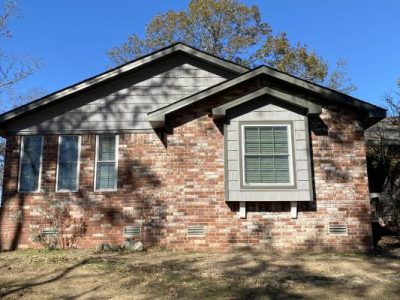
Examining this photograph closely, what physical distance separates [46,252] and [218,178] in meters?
4.77

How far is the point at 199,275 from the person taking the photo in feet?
26.1

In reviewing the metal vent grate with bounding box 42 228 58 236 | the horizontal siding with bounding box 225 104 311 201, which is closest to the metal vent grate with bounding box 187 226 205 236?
the horizontal siding with bounding box 225 104 311 201

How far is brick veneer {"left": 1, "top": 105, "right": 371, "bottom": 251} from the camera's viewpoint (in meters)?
10.8

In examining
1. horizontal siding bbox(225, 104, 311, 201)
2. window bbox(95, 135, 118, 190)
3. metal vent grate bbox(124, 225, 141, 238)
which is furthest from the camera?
window bbox(95, 135, 118, 190)

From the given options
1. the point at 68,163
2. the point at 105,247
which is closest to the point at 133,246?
the point at 105,247

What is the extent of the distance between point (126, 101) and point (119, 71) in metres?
0.88

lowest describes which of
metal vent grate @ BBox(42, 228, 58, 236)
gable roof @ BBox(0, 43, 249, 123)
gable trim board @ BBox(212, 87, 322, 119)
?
metal vent grate @ BBox(42, 228, 58, 236)

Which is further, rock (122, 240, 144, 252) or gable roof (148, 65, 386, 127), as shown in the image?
gable roof (148, 65, 386, 127)

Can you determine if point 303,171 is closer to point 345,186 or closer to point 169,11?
point 345,186

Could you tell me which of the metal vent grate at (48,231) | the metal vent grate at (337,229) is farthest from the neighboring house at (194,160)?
the metal vent grate at (48,231)

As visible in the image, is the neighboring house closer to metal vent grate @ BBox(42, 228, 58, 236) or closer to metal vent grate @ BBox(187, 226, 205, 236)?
metal vent grate @ BBox(187, 226, 205, 236)

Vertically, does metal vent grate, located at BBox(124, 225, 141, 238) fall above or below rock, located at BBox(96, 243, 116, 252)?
above

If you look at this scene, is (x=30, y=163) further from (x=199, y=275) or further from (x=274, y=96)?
(x=274, y=96)

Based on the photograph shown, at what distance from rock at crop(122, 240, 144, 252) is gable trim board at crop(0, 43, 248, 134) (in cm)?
452
